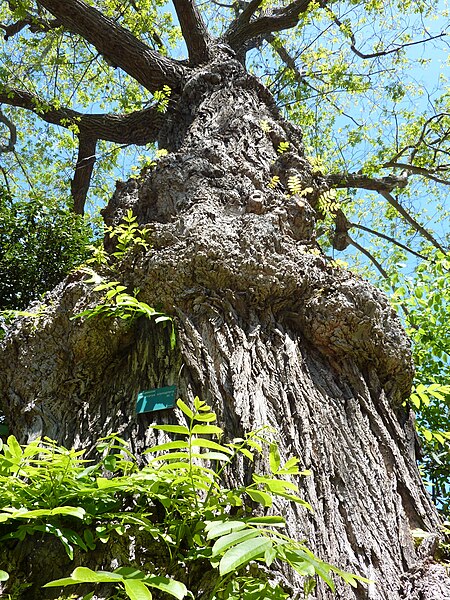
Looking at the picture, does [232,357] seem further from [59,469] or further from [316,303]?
[59,469]

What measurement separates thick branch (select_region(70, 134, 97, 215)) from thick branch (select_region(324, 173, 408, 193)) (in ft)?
10.2

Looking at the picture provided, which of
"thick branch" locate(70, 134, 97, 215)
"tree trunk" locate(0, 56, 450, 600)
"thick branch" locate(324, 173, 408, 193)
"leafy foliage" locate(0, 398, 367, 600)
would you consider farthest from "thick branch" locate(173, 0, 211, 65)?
"leafy foliage" locate(0, 398, 367, 600)

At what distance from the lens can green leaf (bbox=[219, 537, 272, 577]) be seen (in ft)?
4.08

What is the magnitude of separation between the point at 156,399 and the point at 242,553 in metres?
1.23

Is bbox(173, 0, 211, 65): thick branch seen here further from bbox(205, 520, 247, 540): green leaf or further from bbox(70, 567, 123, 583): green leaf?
bbox(70, 567, 123, 583): green leaf

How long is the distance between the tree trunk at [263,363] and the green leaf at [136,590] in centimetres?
92

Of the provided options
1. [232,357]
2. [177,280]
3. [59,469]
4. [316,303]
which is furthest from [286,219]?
[59,469]

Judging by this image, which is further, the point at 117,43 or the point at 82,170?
the point at 82,170

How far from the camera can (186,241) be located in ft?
9.34

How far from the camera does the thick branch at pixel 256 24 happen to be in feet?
22.4

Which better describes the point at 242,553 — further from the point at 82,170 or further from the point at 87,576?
the point at 82,170

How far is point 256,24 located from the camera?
686 cm

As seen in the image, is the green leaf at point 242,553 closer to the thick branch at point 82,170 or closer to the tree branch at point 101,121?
the tree branch at point 101,121

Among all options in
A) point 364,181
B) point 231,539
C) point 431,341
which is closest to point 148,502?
point 231,539
